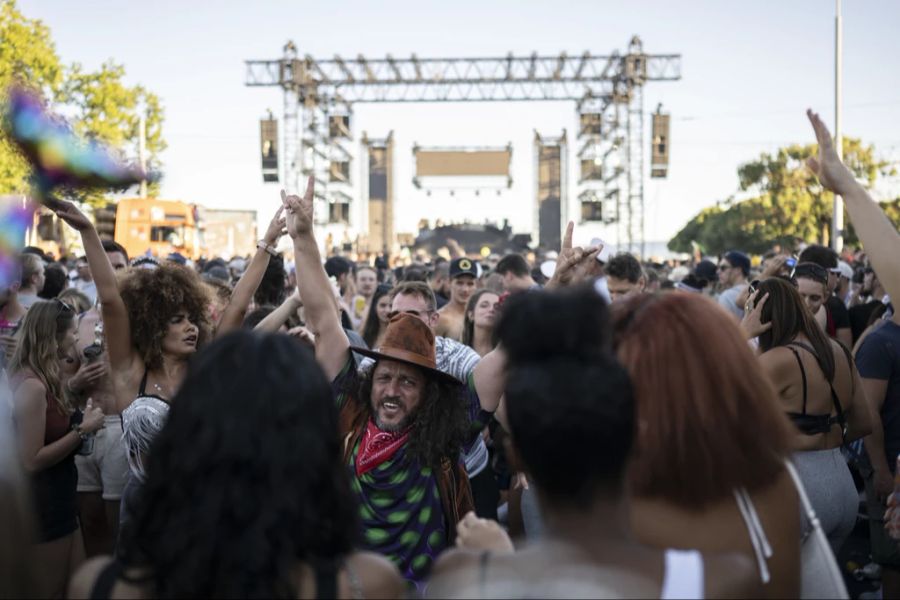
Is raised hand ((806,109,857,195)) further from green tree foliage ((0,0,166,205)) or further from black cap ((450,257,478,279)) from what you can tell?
green tree foliage ((0,0,166,205))

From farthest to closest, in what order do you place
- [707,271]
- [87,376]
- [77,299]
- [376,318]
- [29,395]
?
[707,271], [376,318], [77,299], [87,376], [29,395]

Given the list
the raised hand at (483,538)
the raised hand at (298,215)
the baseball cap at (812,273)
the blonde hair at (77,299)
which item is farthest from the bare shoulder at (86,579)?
the blonde hair at (77,299)

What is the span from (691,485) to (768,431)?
22 centimetres

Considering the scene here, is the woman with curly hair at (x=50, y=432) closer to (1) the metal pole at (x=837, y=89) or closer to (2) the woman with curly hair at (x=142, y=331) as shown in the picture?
(2) the woman with curly hair at (x=142, y=331)

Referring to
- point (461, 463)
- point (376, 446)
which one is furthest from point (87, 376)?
point (461, 463)

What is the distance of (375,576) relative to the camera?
1.81 metres

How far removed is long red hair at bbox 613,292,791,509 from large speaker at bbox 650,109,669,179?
28158 millimetres

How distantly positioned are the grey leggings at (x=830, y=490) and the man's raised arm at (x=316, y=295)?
1926mm

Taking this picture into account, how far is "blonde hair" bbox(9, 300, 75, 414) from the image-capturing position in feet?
14.3

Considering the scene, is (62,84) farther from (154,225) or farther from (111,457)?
(111,457)

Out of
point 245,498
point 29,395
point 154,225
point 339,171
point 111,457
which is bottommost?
point 111,457

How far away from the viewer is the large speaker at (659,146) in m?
29.5

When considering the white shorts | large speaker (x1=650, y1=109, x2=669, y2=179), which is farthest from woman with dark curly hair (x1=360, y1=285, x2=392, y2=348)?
large speaker (x1=650, y1=109, x2=669, y2=179)

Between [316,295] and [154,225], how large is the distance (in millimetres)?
27656
